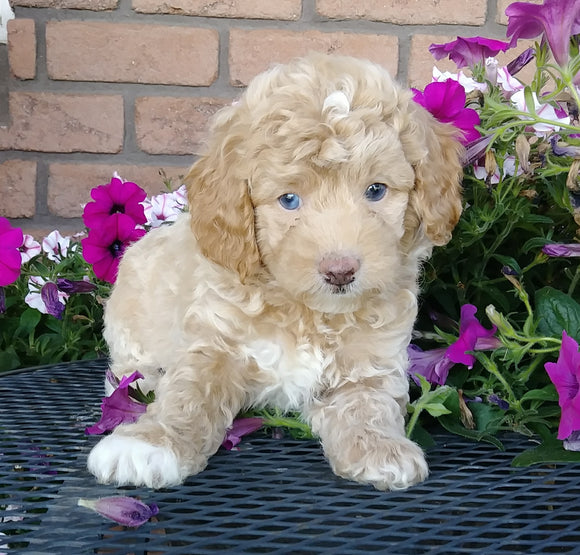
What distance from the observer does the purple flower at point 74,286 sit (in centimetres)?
174

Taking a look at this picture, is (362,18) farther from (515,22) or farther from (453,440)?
(453,440)

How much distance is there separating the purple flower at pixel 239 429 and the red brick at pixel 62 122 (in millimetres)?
1361

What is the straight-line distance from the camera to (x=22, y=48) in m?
2.18

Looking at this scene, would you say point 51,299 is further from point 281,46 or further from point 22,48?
point 281,46

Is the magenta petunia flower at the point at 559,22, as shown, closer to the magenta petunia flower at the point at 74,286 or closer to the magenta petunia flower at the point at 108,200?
the magenta petunia flower at the point at 108,200

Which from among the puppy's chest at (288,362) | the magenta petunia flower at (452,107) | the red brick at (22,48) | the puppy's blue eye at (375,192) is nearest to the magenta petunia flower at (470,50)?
the magenta petunia flower at (452,107)

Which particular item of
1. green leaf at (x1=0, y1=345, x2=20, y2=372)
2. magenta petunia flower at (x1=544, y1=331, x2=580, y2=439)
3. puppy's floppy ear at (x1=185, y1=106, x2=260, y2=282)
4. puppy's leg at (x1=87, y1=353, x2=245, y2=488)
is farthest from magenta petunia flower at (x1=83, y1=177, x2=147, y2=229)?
magenta petunia flower at (x1=544, y1=331, x2=580, y2=439)

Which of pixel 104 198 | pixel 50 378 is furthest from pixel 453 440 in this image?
pixel 104 198

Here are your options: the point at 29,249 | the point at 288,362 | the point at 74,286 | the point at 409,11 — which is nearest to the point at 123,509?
the point at 288,362

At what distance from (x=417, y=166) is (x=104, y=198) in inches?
36.2

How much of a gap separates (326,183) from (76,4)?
1.45 metres

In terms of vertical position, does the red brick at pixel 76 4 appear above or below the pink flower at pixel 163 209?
above

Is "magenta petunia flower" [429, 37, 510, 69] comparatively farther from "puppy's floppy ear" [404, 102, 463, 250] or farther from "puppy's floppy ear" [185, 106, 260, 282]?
"puppy's floppy ear" [185, 106, 260, 282]

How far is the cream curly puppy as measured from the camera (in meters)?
1.11
